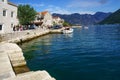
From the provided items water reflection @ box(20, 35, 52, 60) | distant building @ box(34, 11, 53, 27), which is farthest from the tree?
distant building @ box(34, 11, 53, 27)

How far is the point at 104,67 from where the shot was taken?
66.5 ft

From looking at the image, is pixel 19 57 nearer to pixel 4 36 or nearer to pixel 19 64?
pixel 19 64

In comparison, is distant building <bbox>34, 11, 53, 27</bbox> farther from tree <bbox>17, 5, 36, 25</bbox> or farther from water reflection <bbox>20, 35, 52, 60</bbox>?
water reflection <bbox>20, 35, 52, 60</bbox>

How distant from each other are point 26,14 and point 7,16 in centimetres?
3715

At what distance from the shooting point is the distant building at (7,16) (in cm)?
4665

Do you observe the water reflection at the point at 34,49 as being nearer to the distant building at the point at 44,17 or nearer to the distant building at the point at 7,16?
the distant building at the point at 7,16

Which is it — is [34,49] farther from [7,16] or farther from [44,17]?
[44,17]

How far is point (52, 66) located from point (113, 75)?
7070mm

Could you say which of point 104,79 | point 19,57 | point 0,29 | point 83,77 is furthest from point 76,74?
point 0,29

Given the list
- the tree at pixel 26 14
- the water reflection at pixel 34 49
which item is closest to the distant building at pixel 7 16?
the water reflection at pixel 34 49

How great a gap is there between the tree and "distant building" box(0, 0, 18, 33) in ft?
103

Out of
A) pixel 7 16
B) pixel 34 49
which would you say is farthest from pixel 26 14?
pixel 34 49

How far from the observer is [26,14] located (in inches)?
3388

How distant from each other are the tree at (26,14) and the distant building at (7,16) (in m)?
31.3
